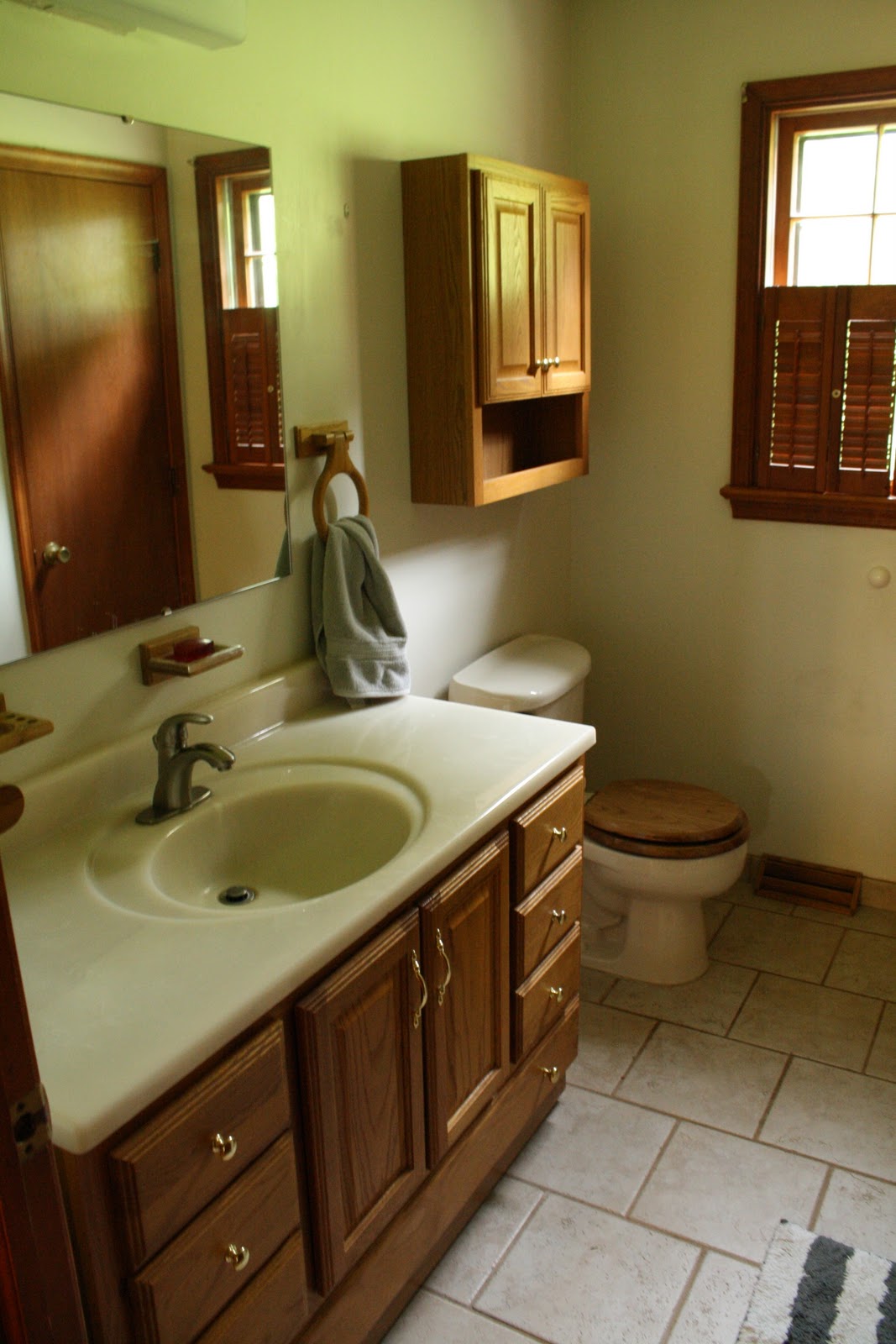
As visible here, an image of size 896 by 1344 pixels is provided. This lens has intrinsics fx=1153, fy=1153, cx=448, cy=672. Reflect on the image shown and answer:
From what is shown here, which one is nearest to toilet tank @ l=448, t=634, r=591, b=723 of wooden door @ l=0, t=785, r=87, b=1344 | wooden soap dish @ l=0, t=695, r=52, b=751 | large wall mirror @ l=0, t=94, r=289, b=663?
large wall mirror @ l=0, t=94, r=289, b=663

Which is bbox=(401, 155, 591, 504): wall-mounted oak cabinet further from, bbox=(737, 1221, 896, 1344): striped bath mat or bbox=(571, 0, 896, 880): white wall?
bbox=(737, 1221, 896, 1344): striped bath mat

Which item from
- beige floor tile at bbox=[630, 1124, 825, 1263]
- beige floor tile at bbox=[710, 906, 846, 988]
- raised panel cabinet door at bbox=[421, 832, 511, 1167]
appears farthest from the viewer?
beige floor tile at bbox=[710, 906, 846, 988]

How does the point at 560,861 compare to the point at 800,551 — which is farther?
the point at 800,551

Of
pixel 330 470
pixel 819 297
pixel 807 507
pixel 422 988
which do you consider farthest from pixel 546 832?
pixel 819 297

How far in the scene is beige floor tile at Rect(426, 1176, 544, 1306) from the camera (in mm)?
1919

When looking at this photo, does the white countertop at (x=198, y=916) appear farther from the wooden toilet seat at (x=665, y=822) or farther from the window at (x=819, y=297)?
the window at (x=819, y=297)

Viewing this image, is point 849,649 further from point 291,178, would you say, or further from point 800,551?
point 291,178

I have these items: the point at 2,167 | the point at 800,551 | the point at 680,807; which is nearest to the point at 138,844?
the point at 2,167

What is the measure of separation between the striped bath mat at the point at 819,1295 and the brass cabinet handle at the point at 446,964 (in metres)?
0.73

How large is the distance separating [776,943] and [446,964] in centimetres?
150

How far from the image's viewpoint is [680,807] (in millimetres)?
2789

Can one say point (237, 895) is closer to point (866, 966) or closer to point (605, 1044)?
point (605, 1044)

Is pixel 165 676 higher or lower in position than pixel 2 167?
lower

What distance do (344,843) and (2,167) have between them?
1.07 m
